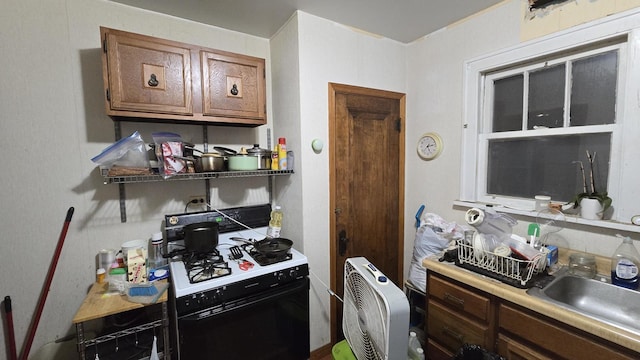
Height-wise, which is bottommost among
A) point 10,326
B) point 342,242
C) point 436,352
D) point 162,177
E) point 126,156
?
point 436,352

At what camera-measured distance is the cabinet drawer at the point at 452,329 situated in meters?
1.31

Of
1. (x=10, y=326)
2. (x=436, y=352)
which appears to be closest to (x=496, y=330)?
(x=436, y=352)

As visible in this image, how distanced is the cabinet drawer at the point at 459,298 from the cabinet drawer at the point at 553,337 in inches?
2.8

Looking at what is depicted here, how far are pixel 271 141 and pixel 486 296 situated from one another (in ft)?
5.78

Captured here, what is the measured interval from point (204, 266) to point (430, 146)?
1.90 meters

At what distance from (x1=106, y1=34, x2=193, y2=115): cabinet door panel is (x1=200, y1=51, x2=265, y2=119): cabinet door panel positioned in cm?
10

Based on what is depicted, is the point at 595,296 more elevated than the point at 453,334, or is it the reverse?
the point at 595,296

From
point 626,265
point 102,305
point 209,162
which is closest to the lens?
point 626,265

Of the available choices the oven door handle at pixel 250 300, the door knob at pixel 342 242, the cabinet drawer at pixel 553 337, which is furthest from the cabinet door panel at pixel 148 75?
the cabinet drawer at pixel 553 337

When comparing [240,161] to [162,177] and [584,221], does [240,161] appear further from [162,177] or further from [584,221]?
[584,221]

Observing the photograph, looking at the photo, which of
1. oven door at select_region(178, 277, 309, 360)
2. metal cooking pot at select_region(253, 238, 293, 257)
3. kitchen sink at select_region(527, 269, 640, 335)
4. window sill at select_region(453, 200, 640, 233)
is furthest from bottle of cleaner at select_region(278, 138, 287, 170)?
kitchen sink at select_region(527, 269, 640, 335)

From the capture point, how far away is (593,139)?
1479 millimetres

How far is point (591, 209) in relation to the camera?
1.40m

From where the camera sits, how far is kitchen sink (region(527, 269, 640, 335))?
1150 mm
